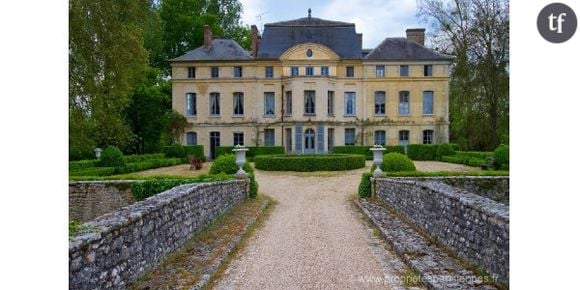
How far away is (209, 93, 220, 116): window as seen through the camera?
31.3m

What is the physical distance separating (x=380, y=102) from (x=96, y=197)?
22277 mm

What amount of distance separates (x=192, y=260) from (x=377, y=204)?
666 cm

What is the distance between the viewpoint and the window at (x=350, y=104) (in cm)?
3131

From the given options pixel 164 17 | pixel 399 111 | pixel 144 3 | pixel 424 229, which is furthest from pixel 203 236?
pixel 164 17

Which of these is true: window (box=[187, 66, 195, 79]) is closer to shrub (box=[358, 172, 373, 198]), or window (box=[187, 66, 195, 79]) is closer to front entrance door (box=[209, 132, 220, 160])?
front entrance door (box=[209, 132, 220, 160])

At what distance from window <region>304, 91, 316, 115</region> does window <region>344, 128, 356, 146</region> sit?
2692 millimetres

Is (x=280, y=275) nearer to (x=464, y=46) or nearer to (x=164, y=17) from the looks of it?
(x=464, y=46)

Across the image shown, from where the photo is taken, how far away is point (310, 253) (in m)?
6.95

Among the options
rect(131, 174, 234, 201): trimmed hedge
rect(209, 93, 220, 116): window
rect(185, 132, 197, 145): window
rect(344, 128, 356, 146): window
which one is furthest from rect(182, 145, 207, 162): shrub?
rect(131, 174, 234, 201): trimmed hedge

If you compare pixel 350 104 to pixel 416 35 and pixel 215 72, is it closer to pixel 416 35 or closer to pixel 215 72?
pixel 416 35

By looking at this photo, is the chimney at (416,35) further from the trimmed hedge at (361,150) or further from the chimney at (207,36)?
the chimney at (207,36)

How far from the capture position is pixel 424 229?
7.67m
